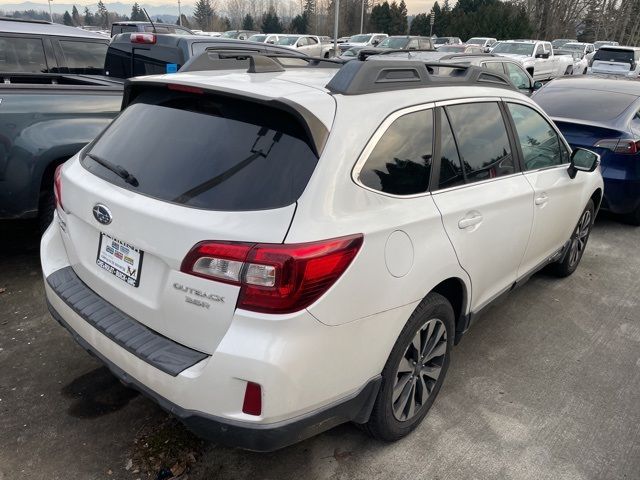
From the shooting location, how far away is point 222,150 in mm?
2172

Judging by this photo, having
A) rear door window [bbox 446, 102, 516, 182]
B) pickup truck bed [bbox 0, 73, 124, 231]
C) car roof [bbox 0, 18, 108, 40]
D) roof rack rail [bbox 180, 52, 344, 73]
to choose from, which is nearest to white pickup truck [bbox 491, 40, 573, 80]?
car roof [bbox 0, 18, 108, 40]

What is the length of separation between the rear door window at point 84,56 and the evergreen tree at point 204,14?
74.2 meters

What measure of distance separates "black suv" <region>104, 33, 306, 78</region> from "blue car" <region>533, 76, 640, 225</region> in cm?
327

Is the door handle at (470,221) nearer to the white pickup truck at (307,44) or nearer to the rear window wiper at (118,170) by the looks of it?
the rear window wiper at (118,170)

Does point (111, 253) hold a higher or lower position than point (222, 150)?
lower

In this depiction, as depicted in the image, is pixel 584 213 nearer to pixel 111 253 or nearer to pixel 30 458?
pixel 111 253

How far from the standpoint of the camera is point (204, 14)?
76250 millimetres

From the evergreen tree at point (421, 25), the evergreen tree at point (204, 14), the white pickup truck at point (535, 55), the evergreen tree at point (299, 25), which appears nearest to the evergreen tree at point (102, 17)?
the evergreen tree at point (204, 14)

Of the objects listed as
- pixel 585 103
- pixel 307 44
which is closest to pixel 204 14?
pixel 307 44

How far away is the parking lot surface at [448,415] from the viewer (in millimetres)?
2516

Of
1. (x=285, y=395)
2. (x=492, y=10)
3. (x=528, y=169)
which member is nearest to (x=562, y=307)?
(x=528, y=169)

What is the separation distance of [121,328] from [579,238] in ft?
13.3

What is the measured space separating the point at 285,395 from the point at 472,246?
4.39 ft

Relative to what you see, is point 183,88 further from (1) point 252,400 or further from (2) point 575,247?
(2) point 575,247
